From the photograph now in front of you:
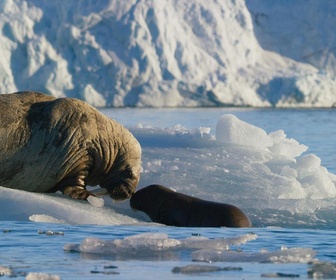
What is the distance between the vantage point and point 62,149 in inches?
337

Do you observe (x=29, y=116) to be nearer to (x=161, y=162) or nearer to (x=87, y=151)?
(x=87, y=151)

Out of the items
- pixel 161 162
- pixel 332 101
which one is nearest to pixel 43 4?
pixel 332 101


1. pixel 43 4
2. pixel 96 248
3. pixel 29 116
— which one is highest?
pixel 43 4

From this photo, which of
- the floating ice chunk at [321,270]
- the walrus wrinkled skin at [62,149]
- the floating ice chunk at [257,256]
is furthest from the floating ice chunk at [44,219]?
the floating ice chunk at [321,270]

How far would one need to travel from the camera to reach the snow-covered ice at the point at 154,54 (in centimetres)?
3209

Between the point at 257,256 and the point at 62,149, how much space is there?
3.48 meters

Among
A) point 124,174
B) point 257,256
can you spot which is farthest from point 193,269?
point 124,174

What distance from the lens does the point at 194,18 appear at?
35.7 meters

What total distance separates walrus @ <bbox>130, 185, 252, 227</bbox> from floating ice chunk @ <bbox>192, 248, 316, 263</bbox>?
2.04 meters

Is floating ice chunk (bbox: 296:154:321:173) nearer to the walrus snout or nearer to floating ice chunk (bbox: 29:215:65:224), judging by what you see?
the walrus snout

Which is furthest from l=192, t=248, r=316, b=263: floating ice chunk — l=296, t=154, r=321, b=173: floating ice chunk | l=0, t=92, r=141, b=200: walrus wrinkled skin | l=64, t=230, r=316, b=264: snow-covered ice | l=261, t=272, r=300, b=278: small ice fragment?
l=296, t=154, r=321, b=173: floating ice chunk

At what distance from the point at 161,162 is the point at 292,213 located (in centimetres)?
169

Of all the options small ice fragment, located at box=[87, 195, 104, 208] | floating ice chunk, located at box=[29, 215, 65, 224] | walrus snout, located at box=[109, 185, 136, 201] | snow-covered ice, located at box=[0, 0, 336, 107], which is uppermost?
snow-covered ice, located at box=[0, 0, 336, 107]

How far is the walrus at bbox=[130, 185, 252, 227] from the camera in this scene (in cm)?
771
